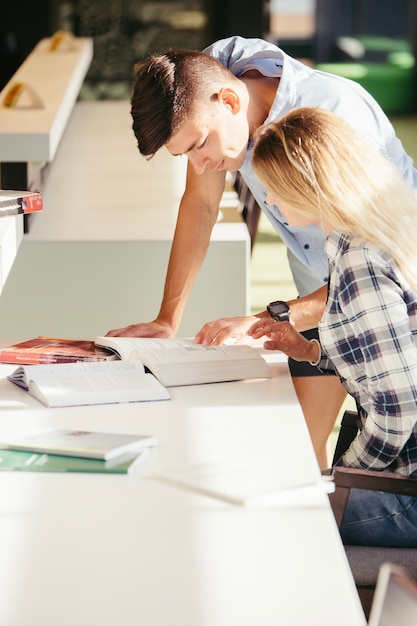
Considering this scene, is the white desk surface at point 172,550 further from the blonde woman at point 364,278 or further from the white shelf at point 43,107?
the white shelf at point 43,107

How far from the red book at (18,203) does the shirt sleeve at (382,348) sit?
86 cm

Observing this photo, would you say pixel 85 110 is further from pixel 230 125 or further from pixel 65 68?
pixel 230 125

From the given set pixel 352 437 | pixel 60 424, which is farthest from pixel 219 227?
pixel 60 424

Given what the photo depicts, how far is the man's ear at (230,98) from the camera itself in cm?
247

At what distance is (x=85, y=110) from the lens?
681cm

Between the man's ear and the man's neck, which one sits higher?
the man's ear

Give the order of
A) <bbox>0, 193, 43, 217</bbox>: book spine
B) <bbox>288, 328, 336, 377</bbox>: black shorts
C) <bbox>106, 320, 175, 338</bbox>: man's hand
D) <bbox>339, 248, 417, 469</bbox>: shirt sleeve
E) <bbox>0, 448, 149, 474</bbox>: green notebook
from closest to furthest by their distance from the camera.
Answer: <bbox>0, 448, 149, 474</bbox>: green notebook
<bbox>339, 248, 417, 469</bbox>: shirt sleeve
<bbox>0, 193, 43, 217</bbox>: book spine
<bbox>106, 320, 175, 338</bbox>: man's hand
<bbox>288, 328, 336, 377</bbox>: black shorts

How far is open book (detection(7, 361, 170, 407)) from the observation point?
205 centimetres

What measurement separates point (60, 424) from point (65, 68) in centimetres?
389

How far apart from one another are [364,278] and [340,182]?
0.21 meters

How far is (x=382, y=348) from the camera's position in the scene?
1910mm

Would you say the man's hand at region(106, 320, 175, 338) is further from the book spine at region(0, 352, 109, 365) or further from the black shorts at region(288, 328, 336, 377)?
the black shorts at region(288, 328, 336, 377)

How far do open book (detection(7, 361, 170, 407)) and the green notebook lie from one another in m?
0.31

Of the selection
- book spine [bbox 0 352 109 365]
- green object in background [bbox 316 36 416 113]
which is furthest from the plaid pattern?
green object in background [bbox 316 36 416 113]
